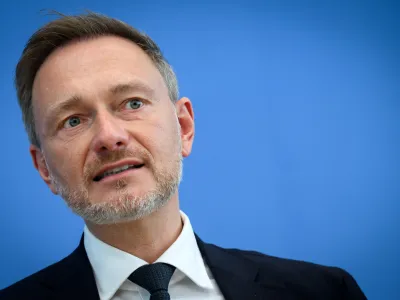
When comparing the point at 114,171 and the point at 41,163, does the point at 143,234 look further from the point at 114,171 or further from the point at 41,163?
the point at 41,163

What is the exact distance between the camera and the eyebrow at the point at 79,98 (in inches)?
75.1

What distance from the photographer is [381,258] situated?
2.76 meters

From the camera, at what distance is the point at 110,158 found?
5.96ft

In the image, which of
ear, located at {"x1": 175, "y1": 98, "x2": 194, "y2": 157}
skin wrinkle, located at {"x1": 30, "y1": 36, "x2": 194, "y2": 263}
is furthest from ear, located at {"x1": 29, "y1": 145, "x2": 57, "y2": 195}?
ear, located at {"x1": 175, "y1": 98, "x2": 194, "y2": 157}

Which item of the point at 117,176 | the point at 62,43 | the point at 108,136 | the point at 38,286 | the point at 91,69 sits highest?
the point at 62,43

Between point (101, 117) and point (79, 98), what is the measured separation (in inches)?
4.3

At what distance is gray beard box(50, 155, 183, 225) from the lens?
1.82 m

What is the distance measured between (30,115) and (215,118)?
88cm

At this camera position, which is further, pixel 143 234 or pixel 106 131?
pixel 143 234

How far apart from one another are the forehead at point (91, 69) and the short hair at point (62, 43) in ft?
0.09

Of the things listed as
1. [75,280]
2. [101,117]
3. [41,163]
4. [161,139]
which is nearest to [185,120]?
[161,139]

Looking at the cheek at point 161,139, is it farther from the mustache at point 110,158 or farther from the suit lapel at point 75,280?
the suit lapel at point 75,280

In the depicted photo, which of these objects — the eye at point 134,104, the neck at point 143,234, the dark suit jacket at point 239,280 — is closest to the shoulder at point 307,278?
the dark suit jacket at point 239,280

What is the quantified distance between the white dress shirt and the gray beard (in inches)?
5.6
